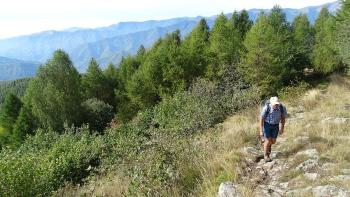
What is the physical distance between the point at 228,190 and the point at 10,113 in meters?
51.9

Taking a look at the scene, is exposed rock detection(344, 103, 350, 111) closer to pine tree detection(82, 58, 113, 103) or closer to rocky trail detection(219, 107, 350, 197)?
rocky trail detection(219, 107, 350, 197)

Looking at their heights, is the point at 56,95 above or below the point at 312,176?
below

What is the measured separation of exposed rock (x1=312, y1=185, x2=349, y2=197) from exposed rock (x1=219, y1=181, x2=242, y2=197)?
1570 millimetres

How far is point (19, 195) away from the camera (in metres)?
10.4

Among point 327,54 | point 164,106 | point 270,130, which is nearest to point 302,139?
point 270,130

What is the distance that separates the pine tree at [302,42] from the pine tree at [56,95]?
25149 mm

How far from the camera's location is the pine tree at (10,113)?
54.7 m

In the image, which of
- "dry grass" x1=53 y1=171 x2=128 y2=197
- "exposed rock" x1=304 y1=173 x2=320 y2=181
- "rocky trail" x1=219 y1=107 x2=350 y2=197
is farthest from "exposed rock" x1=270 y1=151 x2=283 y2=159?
"dry grass" x1=53 y1=171 x2=128 y2=197

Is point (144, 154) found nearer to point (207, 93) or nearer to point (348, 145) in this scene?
point (348, 145)

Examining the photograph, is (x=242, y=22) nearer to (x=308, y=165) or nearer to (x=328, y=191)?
(x=308, y=165)

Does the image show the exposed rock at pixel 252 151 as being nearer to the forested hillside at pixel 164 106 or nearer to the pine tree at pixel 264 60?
the forested hillside at pixel 164 106

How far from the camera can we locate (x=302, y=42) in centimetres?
4812

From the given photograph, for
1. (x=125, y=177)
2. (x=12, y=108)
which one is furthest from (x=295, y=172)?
(x=12, y=108)

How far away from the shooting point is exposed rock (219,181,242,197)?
867 centimetres
